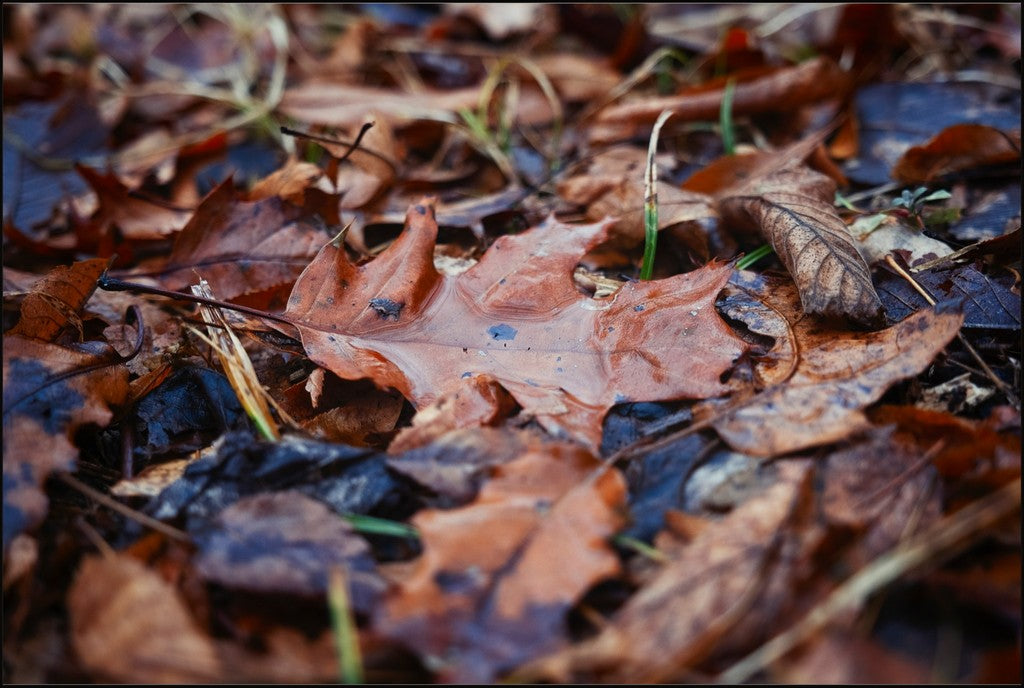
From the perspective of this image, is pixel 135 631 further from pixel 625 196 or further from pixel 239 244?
pixel 625 196

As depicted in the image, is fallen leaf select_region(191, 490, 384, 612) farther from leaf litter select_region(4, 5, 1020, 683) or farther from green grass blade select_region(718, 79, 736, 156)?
green grass blade select_region(718, 79, 736, 156)

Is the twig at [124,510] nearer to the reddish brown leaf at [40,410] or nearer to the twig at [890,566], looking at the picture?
the reddish brown leaf at [40,410]

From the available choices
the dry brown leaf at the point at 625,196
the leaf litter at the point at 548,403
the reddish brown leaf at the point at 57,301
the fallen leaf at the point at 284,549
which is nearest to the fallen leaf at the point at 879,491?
the leaf litter at the point at 548,403

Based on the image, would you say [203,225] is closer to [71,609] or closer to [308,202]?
[308,202]

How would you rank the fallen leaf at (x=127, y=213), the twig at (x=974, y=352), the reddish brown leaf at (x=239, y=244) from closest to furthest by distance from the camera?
1. the twig at (x=974, y=352)
2. the reddish brown leaf at (x=239, y=244)
3. the fallen leaf at (x=127, y=213)

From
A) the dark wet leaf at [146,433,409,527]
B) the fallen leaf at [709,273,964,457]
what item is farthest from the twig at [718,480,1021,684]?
the dark wet leaf at [146,433,409,527]

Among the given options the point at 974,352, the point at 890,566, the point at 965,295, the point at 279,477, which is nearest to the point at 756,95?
the point at 965,295
